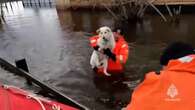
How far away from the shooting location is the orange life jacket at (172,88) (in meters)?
2.26

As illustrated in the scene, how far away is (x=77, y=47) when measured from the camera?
34.1 feet

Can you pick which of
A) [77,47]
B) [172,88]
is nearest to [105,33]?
[77,47]

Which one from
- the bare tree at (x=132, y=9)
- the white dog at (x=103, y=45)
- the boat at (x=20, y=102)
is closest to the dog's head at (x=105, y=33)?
the white dog at (x=103, y=45)

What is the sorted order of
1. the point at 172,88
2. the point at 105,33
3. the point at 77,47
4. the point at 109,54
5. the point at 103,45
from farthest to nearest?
1. the point at 77,47
2. the point at 109,54
3. the point at 103,45
4. the point at 105,33
5. the point at 172,88

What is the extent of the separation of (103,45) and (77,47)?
346 centimetres

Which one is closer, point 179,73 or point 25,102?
point 179,73

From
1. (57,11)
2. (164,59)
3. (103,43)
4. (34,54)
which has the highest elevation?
(164,59)

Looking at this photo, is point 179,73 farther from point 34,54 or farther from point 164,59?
point 34,54

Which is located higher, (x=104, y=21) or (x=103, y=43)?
(x=103, y=43)

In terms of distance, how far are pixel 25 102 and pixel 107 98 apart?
350cm

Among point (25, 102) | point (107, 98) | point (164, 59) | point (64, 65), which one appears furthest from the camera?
point (64, 65)

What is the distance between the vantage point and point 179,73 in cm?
229

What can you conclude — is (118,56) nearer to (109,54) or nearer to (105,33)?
(109,54)

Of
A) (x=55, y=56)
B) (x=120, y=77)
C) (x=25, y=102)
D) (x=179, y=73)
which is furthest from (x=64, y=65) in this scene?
(x=179, y=73)
